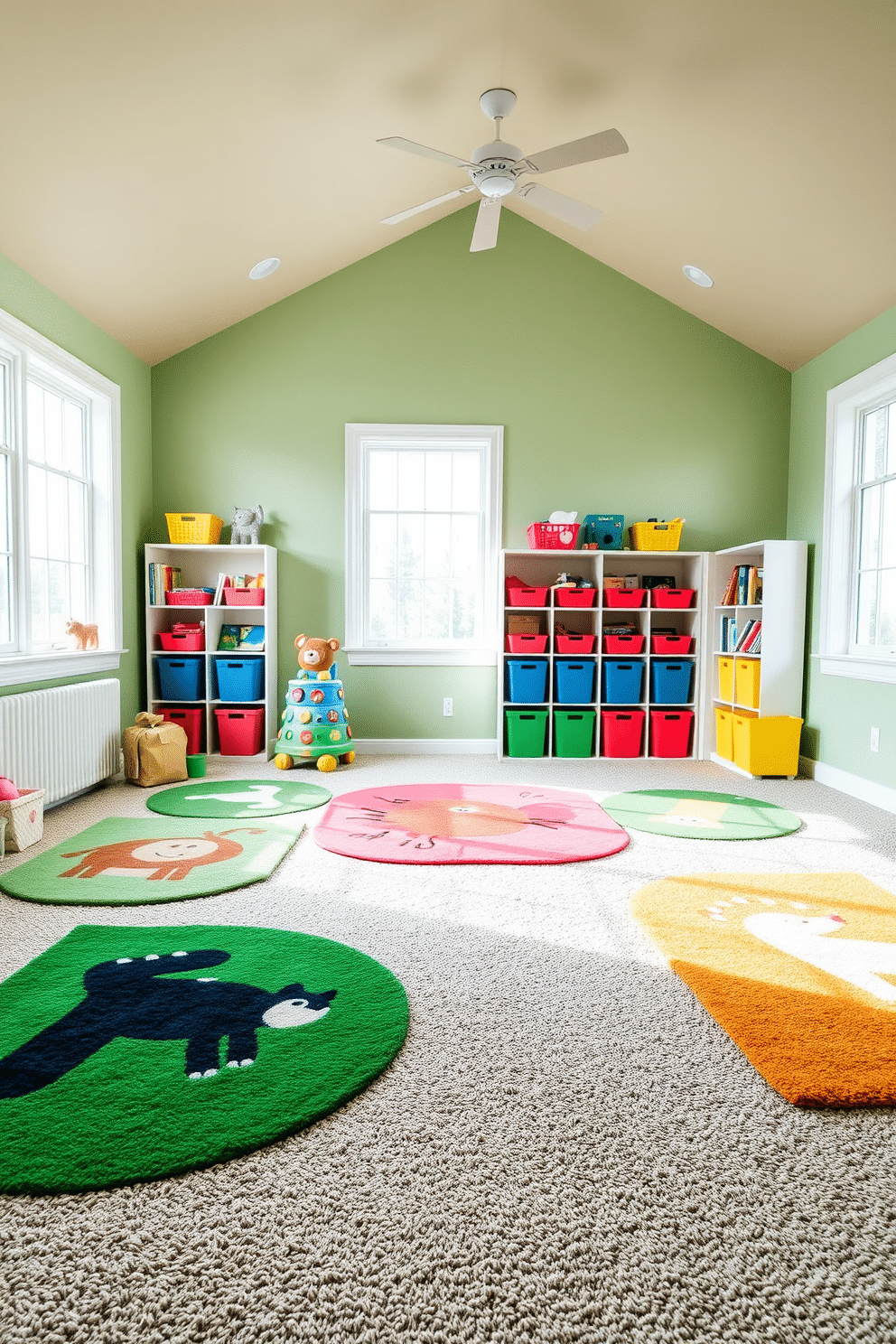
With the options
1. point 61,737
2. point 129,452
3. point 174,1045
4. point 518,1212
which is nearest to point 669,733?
point 61,737

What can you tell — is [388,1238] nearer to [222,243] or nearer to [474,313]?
[222,243]

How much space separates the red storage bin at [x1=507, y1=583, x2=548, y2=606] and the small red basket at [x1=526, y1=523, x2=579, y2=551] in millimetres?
279

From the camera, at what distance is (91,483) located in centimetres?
482

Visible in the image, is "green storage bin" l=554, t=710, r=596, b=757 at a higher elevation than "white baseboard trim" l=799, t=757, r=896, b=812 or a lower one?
higher

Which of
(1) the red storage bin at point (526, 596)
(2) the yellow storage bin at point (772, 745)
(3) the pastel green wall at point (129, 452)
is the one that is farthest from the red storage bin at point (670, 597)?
(3) the pastel green wall at point (129, 452)

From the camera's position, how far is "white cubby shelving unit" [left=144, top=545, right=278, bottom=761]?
5.33 meters

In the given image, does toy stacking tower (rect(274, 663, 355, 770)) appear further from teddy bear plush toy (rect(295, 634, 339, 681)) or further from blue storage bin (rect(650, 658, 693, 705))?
blue storage bin (rect(650, 658, 693, 705))

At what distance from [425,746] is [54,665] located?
2556mm

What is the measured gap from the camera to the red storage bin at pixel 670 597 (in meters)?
5.51

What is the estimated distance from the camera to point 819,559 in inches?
198

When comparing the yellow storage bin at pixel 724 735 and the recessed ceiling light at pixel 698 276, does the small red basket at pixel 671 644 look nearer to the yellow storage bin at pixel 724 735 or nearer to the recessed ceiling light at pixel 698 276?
the yellow storage bin at pixel 724 735

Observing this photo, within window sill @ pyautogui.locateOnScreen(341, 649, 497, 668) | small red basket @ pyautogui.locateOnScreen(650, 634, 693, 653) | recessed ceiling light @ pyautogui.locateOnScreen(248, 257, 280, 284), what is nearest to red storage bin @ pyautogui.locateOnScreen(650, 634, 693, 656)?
small red basket @ pyautogui.locateOnScreen(650, 634, 693, 653)

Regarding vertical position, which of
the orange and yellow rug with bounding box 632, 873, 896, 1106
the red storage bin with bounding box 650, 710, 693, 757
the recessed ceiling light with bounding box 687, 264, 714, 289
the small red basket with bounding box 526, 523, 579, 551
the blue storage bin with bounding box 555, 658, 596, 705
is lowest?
the orange and yellow rug with bounding box 632, 873, 896, 1106

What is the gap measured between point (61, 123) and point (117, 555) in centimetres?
231
